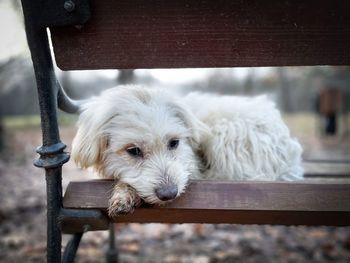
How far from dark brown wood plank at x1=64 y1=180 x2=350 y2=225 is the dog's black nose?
1.5 inches

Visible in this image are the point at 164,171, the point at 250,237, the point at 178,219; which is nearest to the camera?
the point at 178,219

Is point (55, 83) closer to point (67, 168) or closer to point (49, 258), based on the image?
point (49, 258)

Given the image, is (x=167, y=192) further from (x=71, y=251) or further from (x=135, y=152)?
(x=71, y=251)

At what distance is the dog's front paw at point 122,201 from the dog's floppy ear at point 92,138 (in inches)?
14.4

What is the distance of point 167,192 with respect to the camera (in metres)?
1.77

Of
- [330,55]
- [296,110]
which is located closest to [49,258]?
[330,55]

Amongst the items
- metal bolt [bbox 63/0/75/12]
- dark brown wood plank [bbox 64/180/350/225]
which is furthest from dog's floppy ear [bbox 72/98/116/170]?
metal bolt [bbox 63/0/75/12]

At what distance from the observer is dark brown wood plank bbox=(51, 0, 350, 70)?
1474 millimetres

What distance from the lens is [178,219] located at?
1749 mm

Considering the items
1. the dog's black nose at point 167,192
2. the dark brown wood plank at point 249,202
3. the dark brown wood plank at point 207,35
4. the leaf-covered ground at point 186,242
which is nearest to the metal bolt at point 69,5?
the dark brown wood plank at point 207,35

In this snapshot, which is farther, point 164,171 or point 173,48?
point 164,171

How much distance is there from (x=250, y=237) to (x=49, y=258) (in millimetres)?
2733

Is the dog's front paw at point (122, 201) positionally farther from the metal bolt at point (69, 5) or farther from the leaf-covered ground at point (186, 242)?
the leaf-covered ground at point (186, 242)

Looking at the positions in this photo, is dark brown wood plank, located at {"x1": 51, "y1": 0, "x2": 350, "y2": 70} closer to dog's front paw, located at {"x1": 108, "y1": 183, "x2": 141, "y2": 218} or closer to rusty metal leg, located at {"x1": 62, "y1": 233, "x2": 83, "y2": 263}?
dog's front paw, located at {"x1": 108, "y1": 183, "x2": 141, "y2": 218}
